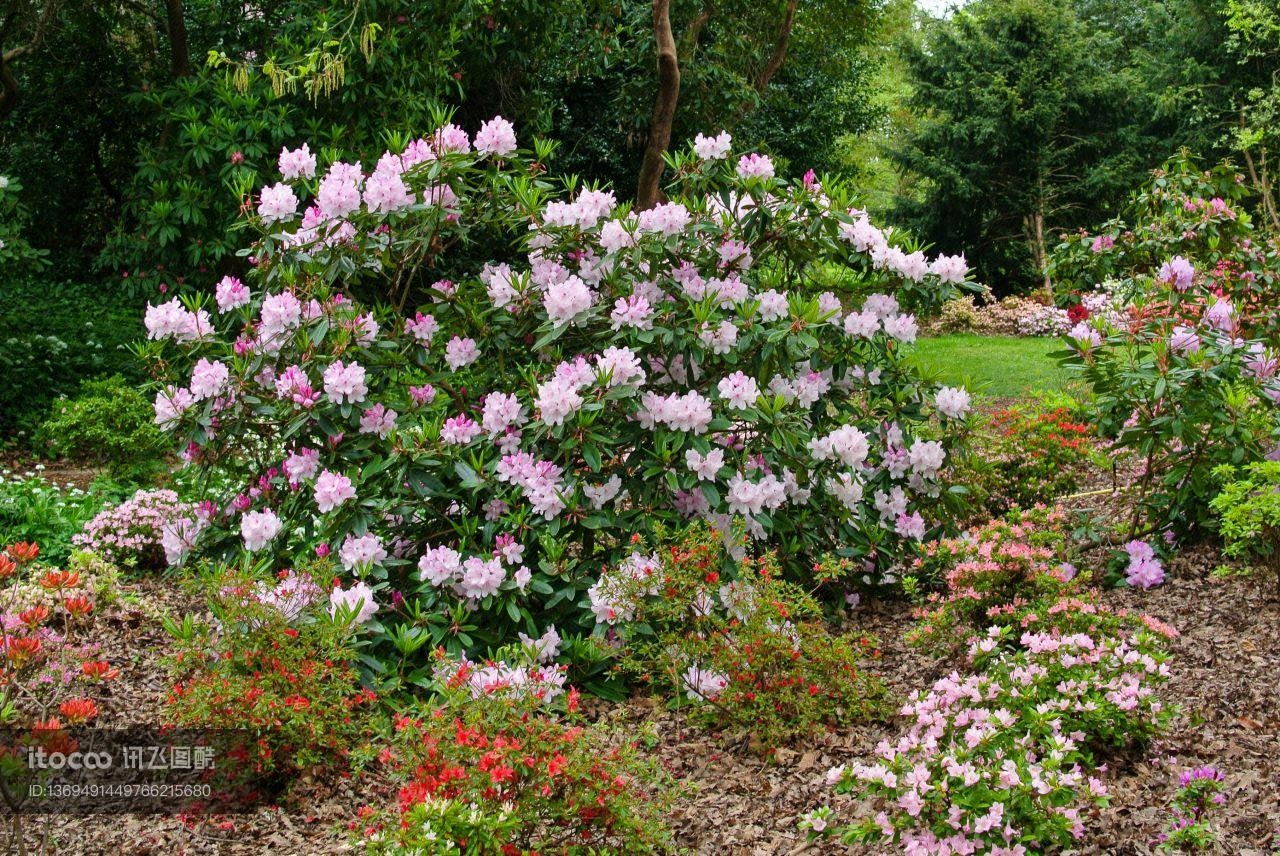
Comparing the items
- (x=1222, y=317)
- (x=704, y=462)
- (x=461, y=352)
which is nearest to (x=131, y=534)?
(x=461, y=352)

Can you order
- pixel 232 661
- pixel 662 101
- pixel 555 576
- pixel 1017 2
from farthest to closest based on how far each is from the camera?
pixel 1017 2 → pixel 662 101 → pixel 555 576 → pixel 232 661

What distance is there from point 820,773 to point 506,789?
42.1 inches

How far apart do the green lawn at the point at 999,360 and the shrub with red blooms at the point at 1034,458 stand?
3.78m

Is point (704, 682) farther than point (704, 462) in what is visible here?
No

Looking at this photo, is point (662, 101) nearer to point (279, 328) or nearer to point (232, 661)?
point (279, 328)

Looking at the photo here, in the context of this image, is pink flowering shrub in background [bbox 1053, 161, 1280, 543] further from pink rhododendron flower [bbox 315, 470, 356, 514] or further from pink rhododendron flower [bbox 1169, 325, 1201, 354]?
pink rhododendron flower [bbox 315, 470, 356, 514]

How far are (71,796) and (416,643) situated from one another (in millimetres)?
946

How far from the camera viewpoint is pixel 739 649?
130 inches

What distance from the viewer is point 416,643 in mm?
3307

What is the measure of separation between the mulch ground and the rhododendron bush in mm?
585

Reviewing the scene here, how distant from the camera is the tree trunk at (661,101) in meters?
7.52

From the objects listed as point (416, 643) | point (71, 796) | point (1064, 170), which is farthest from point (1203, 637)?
point (1064, 170)

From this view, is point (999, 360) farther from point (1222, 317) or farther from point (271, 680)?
point (271, 680)

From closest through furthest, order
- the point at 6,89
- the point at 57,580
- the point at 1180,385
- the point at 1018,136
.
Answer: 1. the point at 57,580
2. the point at 1180,385
3. the point at 6,89
4. the point at 1018,136
